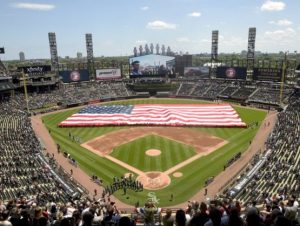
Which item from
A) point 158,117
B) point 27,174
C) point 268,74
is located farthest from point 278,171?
point 268,74

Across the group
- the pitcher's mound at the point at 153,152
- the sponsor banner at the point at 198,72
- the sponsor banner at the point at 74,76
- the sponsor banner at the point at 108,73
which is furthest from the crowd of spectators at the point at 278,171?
the sponsor banner at the point at 74,76

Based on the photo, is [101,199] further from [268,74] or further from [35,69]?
[268,74]

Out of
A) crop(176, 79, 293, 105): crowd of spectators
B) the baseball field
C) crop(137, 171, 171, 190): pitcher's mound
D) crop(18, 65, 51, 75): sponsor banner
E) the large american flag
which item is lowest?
crop(137, 171, 171, 190): pitcher's mound

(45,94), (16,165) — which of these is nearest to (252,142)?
(16,165)

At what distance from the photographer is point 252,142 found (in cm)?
4478

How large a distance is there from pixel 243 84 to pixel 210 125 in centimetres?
3642

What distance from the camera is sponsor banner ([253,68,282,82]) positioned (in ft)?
252

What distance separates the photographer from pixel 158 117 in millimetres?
59906

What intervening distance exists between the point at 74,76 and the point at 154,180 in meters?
66.8

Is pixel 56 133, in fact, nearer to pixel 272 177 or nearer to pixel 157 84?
pixel 272 177

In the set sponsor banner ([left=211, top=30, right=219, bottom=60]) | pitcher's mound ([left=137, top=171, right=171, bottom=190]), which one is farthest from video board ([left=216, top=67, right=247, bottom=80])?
pitcher's mound ([left=137, top=171, right=171, bottom=190])

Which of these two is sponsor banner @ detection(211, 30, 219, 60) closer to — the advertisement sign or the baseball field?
the advertisement sign

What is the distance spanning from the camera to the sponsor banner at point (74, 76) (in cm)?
8969

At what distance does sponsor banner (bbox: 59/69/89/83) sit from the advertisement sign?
49.8ft
